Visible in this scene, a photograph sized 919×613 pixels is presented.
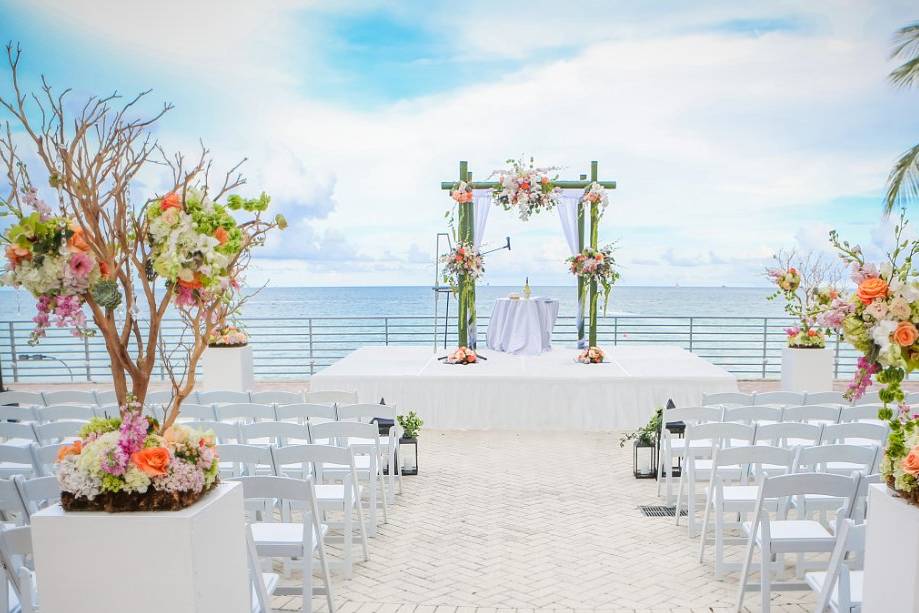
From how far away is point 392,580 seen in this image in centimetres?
384

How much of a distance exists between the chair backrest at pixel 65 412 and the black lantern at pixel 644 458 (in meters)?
4.62

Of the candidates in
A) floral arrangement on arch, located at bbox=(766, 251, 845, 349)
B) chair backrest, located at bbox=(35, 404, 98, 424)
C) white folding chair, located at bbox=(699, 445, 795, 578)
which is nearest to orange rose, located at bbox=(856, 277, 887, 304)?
white folding chair, located at bbox=(699, 445, 795, 578)

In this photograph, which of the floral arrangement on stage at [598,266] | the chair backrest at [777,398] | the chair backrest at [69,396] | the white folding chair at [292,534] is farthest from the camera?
the floral arrangement on stage at [598,266]

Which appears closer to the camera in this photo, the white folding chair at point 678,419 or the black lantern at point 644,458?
the white folding chair at point 678,419

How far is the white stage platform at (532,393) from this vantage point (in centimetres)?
739

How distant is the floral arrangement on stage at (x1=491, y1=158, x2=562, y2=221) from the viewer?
8.56m

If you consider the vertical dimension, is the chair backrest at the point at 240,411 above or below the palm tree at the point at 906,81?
below

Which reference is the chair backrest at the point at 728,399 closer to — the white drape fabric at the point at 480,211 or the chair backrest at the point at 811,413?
the chair backrest at the point at 811,413

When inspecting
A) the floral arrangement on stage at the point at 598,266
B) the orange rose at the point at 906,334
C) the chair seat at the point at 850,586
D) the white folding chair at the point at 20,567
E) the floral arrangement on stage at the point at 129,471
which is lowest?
the chair seat at the point at 850,586

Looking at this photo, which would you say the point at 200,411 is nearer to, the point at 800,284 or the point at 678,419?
the point at 678,419

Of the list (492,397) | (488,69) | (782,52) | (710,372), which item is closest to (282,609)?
(492,397)

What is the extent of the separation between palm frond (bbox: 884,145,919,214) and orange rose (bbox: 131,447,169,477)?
13245 millimetres

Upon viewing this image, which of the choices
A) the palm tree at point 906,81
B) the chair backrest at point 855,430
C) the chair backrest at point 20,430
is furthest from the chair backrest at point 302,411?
the palm tree at point 906,81

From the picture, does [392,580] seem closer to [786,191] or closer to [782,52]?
[782,52]
